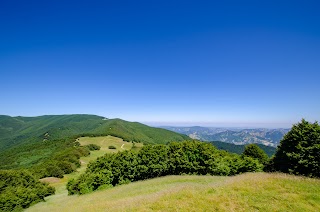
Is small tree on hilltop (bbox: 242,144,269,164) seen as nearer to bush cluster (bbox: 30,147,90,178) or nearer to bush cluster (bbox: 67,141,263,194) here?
bush cluster (bbox: 67,141,263,194)

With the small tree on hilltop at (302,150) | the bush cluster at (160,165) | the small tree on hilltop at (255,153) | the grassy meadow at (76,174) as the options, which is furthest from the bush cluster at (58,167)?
the small tree on hilltop at (302,150)

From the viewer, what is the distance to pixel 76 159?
93.1 metres

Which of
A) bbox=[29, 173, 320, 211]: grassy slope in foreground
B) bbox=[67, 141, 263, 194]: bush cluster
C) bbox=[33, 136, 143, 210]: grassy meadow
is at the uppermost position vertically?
bbox=[29, 173, 320, 211]: grassy slope in foreground

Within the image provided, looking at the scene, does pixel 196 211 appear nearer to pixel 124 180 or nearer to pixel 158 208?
pixel 158 208

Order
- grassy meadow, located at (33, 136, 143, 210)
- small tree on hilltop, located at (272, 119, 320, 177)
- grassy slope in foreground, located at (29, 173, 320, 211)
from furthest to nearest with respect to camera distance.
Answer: grassy meadow, located at (33, 136, 143, 210) → small tree on hilltop, located at (272, 119, 320, 177) → grassy slope in foreground, located at (29, 173, 320, 211)

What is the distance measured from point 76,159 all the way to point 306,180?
289 feet

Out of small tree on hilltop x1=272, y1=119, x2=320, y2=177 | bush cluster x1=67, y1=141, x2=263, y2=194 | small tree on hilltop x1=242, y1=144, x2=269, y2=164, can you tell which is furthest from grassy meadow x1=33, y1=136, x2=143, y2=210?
small tree on hilltop x1=242, y1=144, x2=269, y2=164

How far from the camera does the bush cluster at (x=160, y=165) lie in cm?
4248

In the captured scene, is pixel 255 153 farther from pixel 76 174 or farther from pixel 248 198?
pixel 76 174

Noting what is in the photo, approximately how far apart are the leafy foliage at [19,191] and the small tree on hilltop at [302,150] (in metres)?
42.2

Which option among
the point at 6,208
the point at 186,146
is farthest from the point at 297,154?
the point at 6,208

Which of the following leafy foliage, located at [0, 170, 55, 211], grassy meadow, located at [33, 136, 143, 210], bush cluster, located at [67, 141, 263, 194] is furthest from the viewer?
grassy meadow, located at [33, 136, 143, 210]

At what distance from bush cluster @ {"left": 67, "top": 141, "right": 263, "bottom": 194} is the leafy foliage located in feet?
19.7

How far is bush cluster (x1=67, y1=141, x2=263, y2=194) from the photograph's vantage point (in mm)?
42478
